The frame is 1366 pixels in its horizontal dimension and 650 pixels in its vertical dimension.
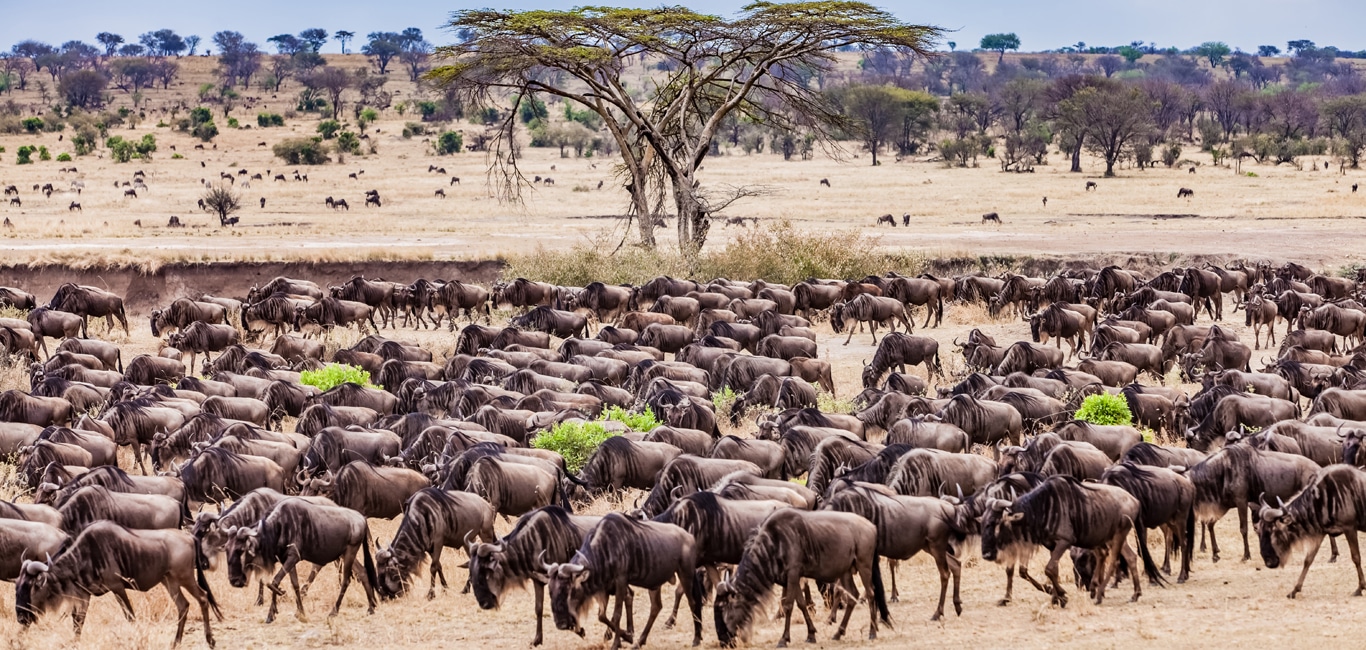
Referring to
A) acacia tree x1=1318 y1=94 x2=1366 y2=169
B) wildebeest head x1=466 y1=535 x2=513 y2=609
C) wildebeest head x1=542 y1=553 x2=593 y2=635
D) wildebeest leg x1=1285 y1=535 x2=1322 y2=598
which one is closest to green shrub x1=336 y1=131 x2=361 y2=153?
acacia tree x1=1318 y1=94 x2=1366 y2=169

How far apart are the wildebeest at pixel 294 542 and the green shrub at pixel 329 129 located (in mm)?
69385

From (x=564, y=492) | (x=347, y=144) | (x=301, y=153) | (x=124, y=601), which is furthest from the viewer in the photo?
(x=347, y=144)

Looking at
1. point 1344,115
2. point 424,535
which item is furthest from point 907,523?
point 1344,115

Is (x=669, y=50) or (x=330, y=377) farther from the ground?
(x=669, y=50)

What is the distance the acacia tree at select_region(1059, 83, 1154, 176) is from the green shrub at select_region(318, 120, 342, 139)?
127ft

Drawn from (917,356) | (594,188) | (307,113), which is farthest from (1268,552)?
(307,113)

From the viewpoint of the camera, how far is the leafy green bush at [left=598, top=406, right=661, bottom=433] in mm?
15406

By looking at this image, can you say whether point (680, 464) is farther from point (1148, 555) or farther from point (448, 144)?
point (448, 144)

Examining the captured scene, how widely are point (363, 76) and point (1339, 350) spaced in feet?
310

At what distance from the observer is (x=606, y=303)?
2628 centimetres

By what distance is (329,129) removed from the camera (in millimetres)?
78938

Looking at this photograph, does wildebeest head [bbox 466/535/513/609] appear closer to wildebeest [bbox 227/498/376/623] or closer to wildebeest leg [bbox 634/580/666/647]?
wildebeest leg [bbox 634/580/666/647]

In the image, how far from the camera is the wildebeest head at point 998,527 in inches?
399

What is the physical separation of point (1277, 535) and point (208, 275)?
27.6m
